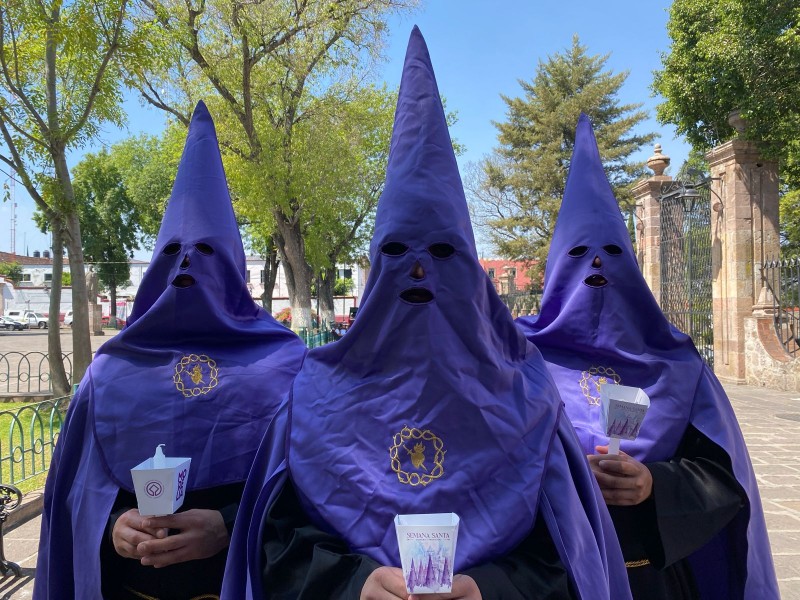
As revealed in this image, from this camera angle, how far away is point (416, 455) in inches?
71.2

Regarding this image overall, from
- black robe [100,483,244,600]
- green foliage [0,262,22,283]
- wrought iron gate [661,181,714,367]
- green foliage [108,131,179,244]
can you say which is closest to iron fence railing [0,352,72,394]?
black robe [100,483,244,600]

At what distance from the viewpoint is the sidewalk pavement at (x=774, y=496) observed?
4.29 metres

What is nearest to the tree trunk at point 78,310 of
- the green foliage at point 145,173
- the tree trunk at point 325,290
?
the tree trunk at point 325,290

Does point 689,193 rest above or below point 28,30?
below

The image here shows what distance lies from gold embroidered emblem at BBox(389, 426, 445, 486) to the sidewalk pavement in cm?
330

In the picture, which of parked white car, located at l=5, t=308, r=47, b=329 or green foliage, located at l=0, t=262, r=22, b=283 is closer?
parked white car, located at l=5, t=308, r=47, b=329

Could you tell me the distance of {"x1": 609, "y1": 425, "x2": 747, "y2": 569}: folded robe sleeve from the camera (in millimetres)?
2287

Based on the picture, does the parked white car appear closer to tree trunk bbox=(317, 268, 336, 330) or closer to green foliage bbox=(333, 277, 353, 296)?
green foliage bbox=(333, 277, 353, 296)

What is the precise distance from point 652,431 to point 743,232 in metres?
12.0

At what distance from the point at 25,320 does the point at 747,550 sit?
170ft

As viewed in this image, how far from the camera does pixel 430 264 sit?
1932 millimetres

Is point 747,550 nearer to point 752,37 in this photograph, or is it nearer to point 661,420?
point 661,420

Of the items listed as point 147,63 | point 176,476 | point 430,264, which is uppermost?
point 147,63

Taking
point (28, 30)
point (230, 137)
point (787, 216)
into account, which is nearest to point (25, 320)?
point (230, 137)
